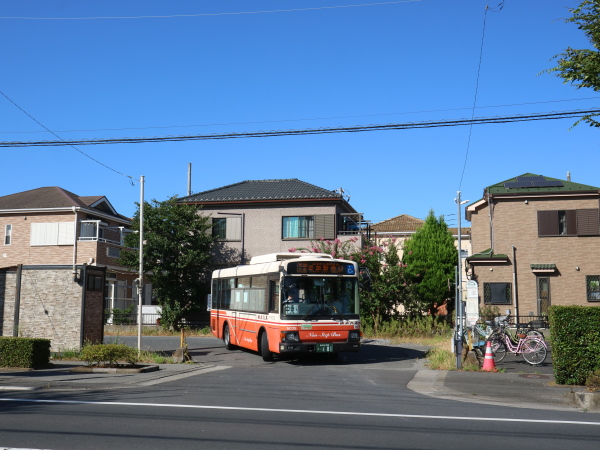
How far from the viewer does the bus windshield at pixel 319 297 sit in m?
16.9

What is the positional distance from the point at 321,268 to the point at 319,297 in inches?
32.4

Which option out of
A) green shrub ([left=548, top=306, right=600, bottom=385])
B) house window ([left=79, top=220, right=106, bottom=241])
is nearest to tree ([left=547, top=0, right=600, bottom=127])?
green shrub ([left=548, top=306, right=600, bottom=385])

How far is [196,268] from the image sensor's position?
108 ft

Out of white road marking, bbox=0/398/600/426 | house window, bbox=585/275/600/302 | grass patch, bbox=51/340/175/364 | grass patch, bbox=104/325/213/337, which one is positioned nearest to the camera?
white road marking, bbox=0/398/600/426

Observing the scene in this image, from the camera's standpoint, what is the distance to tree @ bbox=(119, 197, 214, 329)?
31953mm

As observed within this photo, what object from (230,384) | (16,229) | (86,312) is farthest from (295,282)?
(16,229)

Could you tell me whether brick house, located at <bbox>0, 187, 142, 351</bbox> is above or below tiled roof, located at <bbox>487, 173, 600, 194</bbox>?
below

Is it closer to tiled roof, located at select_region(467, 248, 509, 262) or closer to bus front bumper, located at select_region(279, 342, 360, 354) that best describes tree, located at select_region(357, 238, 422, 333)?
tiled roof, located at select_region(467, 248, 509, 262)

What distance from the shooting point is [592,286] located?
29578 millimetres

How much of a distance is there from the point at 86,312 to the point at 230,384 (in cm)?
741

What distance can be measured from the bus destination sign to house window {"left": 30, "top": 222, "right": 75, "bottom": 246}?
2436cm

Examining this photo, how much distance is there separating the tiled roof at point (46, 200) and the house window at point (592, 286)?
29.3 metres

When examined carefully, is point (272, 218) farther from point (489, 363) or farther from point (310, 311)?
point (489, 363)

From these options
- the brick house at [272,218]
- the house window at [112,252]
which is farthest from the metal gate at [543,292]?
the house window at [112,252]
